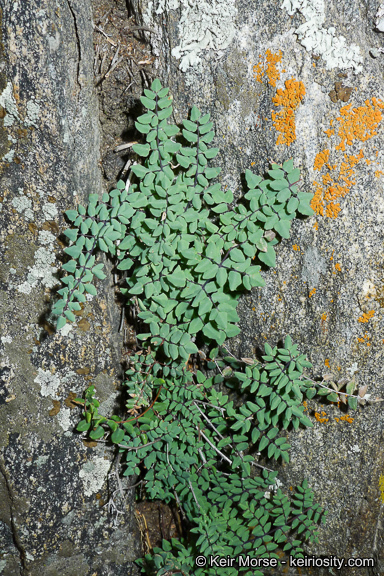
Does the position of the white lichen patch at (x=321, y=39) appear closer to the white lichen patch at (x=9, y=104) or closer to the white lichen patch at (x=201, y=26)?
the white lichen patch at (x=201, y=26)

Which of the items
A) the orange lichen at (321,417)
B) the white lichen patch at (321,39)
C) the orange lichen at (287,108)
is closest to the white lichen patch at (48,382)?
the orange lichen at (321,417)

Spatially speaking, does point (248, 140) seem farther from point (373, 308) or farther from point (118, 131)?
point (373, 308)

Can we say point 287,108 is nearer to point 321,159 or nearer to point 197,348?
point 321,159

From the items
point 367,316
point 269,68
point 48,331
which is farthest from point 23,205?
point 367,316

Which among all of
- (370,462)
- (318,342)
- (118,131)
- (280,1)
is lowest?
(370,462)

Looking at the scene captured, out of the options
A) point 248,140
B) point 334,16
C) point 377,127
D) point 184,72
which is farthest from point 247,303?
point 334,16

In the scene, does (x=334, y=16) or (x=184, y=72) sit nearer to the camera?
(x=334, y=16)

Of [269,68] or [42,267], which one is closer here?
[269,68]
